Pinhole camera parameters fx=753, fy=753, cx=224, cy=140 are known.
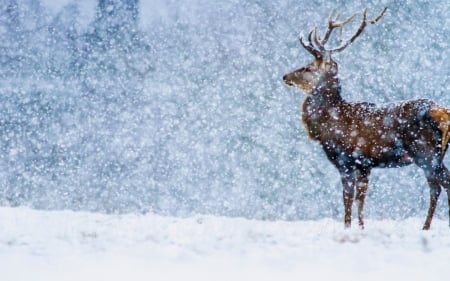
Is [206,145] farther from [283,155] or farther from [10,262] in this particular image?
[10,262]

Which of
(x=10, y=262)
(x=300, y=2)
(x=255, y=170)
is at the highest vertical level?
(x=300, y=2)

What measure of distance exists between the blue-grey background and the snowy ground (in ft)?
21.2

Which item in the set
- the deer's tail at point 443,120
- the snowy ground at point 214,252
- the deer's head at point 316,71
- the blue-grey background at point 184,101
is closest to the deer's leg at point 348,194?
the snowy ground at point 214,252

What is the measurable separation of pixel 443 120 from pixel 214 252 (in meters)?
2.54

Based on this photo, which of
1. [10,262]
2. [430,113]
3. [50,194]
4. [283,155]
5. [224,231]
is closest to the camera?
[10,262]

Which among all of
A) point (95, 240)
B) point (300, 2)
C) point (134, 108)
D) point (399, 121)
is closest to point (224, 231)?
point (95, 240)

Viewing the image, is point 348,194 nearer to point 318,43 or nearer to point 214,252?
point 318,43

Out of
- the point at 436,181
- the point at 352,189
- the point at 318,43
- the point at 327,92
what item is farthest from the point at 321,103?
the point at 436,181

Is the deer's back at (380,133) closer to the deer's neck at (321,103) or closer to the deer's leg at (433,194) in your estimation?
the deer's neck at (321,103)

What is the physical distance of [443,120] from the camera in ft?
21.6

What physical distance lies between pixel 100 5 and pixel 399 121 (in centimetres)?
944

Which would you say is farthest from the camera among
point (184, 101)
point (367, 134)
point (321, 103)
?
point (184, 101)

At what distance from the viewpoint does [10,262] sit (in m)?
4.78

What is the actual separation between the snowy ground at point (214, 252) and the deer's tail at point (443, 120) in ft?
2.55
